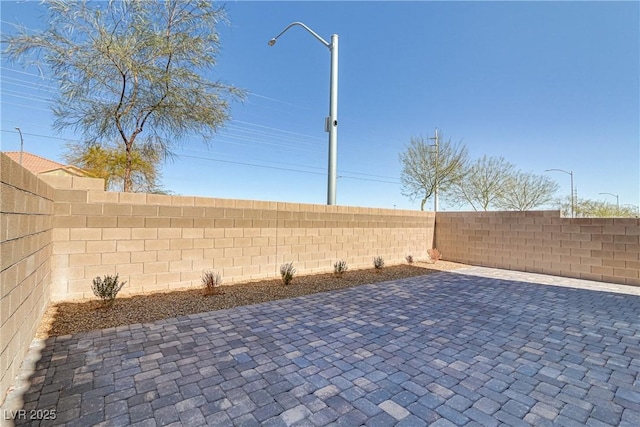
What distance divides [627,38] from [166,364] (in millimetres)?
13587

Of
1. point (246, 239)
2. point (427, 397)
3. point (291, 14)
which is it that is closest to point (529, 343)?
point (427, 397)

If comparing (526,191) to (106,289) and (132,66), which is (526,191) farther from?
(106,289)

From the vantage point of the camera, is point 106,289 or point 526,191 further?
point 526,191

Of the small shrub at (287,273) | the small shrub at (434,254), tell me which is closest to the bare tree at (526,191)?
the small shrub at (434,254)

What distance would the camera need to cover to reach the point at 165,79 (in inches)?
251

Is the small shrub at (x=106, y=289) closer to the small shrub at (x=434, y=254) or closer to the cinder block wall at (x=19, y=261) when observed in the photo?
the cinder block wall at (x=19, y=261)

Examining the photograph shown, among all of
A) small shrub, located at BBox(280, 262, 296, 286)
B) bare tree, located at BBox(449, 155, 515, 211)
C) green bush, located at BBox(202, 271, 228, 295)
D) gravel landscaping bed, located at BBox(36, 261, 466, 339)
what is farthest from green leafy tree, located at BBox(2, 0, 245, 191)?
bare tree, located at BBox(449, 155, 515, 211)

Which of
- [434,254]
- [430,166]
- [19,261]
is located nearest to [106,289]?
[19,261]

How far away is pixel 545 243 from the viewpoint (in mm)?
8383

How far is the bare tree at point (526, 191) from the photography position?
1945 cm

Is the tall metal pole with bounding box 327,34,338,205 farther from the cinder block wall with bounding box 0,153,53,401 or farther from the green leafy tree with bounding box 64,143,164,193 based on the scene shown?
the green leafy tree with bounding box 64,143,164,193

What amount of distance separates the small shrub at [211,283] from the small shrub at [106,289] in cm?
132

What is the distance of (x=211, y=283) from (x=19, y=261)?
292cm

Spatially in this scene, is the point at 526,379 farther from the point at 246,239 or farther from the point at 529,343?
the point at 246,239
